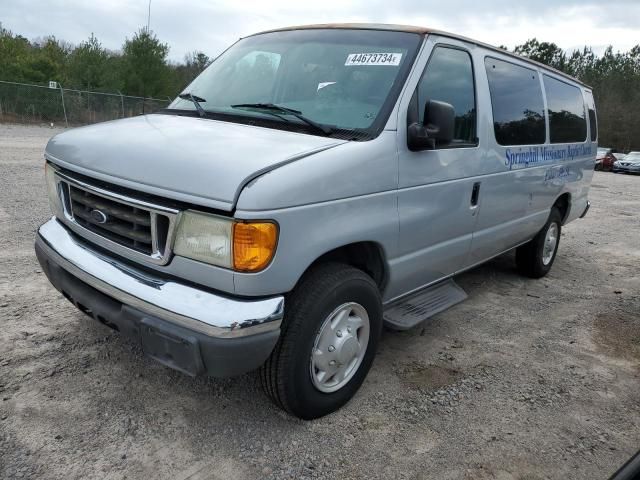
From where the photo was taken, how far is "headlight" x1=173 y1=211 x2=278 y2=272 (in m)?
2.16

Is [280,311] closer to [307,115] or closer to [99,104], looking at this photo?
[307,115]

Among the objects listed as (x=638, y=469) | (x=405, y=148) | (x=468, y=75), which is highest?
(x=468, y=75)

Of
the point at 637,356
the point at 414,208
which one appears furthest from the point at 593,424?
the point at 414,208

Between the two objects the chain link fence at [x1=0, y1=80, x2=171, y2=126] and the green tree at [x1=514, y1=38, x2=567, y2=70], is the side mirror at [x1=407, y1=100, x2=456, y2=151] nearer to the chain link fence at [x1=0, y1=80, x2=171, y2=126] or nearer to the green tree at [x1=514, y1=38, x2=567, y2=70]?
the chain link fence at [x1=0, y1=80, x2=171, y2=126]

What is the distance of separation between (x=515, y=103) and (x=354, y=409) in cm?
287

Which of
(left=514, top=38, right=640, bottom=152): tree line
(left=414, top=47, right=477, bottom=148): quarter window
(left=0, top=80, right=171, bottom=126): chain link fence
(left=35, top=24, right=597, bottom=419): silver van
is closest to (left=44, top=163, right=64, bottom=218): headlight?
(left=35, top=24, right=597, bottom=419): silver van

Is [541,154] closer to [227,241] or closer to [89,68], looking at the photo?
[227,241]

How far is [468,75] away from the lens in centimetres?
361

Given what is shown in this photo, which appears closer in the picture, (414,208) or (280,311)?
(280,311)

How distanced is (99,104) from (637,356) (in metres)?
26.5

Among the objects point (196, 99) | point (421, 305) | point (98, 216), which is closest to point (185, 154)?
point (98, 216)

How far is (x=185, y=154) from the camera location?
7.81ft

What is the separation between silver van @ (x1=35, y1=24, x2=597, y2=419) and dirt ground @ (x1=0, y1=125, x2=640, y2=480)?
30 cm

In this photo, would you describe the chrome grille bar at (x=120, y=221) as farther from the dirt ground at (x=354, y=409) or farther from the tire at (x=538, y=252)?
the tire at (x=538, y=252)
